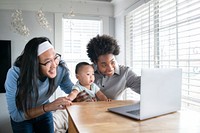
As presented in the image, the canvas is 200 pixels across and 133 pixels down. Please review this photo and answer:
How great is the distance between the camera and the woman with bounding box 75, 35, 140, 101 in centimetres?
164

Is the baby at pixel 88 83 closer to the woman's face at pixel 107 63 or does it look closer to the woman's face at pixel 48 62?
the woman's face at pixel 107 63

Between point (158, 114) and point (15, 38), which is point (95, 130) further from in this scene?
point (15, 38)

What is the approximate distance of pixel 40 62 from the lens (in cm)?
137

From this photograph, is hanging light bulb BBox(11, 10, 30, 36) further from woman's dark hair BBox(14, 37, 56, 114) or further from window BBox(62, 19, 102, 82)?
woman's dark hair BBox(14, 37, 56, 114)

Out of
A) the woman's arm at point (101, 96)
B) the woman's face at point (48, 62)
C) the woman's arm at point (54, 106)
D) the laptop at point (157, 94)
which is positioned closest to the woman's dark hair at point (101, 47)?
the woman's arm at point (101, 96)

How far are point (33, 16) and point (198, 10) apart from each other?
2.56 metres

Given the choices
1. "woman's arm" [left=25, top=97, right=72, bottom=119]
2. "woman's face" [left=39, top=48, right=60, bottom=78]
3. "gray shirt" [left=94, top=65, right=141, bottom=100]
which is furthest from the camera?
"gray shirt" [left=94, top=65, right=141, bottom=100]

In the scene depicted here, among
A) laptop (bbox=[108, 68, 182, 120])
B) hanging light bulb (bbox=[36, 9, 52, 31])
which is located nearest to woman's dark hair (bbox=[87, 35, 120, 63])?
laptop (bbox=[108, 68, 182, 120])

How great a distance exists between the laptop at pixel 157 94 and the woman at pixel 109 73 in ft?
1.94

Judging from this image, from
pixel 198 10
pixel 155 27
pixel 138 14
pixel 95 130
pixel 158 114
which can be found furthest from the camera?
pixel 138 14

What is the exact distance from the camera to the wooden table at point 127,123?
75 cm

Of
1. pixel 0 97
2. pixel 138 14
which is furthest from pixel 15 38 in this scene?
pixel 138 14

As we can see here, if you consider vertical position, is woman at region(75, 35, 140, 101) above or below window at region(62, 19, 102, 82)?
below

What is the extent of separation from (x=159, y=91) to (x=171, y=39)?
1274 mm
